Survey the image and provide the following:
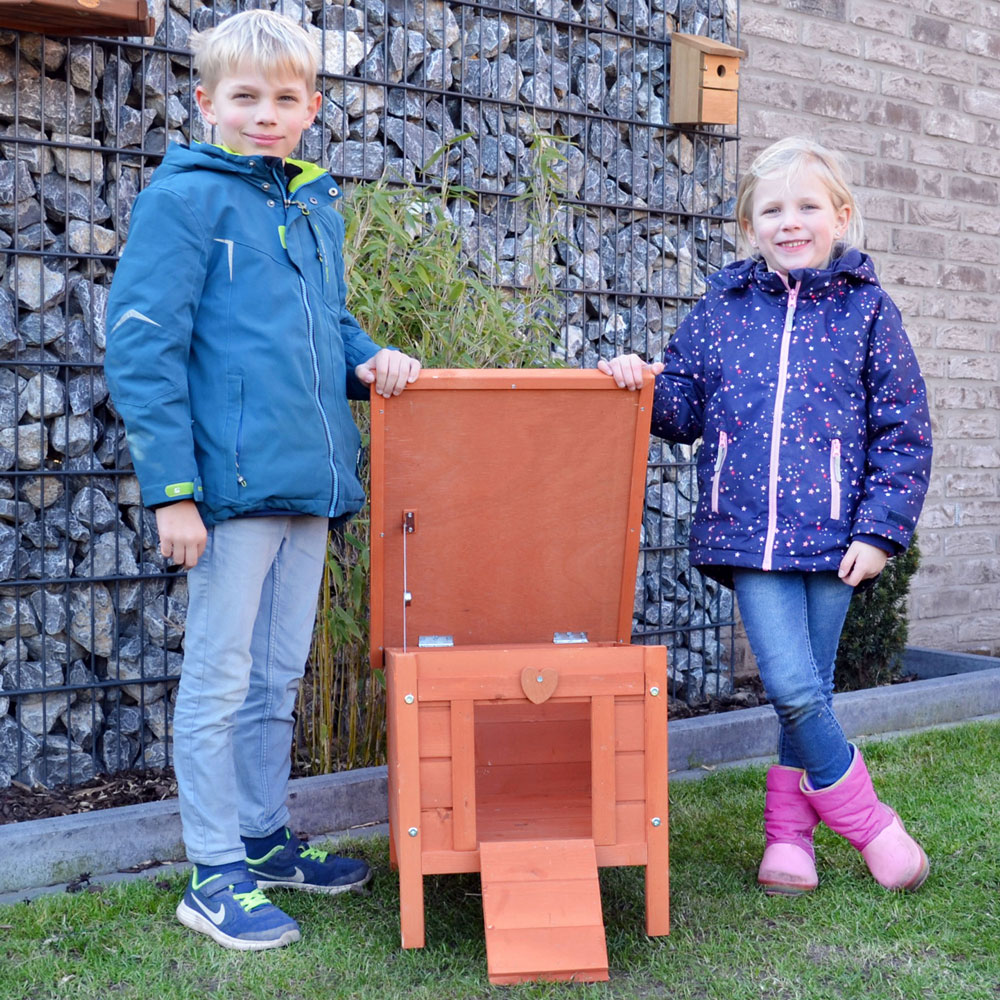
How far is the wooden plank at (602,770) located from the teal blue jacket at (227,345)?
0.66m

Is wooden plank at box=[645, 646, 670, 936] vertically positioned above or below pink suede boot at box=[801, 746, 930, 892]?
above

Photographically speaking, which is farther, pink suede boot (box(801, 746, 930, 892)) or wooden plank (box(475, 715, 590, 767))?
wooden plank (box(475, 715, 590, 767))

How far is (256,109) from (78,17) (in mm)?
947

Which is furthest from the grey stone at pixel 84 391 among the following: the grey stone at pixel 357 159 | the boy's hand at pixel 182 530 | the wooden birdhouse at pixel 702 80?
the wooden birdhouse at pixel 702 80

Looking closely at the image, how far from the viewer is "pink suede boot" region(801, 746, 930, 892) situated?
8.35ft

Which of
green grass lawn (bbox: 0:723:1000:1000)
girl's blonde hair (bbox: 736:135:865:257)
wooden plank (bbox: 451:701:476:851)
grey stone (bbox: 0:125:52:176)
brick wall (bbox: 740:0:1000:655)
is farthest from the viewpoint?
brick wall (bbox: 740:0:1000:655)

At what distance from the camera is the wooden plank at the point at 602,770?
7.48 ft

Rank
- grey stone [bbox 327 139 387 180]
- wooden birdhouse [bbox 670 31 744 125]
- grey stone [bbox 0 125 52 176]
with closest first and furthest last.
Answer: grey stone [bbox 0 125 52 176] < grey stone [bbox 327 139 387 180] < wooden birdhouse [bbox 670 31 744 125]

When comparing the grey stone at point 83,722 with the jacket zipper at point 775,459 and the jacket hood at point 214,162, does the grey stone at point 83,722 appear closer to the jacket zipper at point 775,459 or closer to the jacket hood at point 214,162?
the jacket hood at point 214,162

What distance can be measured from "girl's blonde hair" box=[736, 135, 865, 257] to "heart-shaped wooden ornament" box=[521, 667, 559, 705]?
1148 millimetres

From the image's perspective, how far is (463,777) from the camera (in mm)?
2254

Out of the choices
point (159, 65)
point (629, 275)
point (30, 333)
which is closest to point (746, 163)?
point (629, 275)

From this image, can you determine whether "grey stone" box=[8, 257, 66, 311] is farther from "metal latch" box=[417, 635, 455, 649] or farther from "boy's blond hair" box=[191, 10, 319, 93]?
"metal latch" box=[417, 635, 455, 649]

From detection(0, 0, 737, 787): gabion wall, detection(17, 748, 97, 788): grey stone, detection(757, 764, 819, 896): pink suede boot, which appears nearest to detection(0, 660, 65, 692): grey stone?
detection(0, 0, 737, 787): gabion wall
